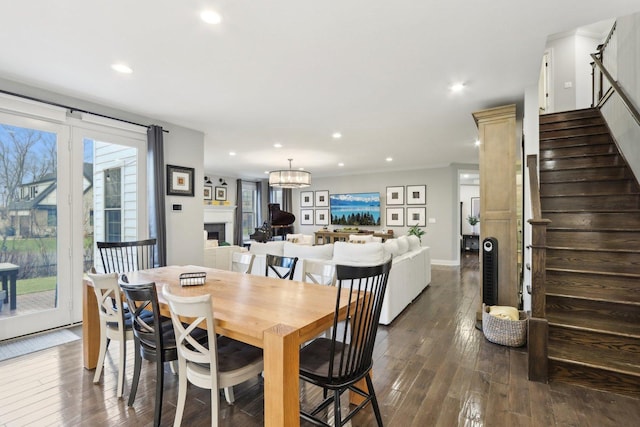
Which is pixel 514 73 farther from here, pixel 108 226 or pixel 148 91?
pixel 108 226

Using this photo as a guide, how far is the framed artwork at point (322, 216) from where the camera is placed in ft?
33.4

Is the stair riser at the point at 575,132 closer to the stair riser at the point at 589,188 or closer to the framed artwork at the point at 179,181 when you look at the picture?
the stair riser at the point at 589,188

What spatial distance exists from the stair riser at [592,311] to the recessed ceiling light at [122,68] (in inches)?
176

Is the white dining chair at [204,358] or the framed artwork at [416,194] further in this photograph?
the framed artwork at [416,194]

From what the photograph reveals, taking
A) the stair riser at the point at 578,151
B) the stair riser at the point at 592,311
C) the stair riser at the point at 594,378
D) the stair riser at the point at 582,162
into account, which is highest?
the stair riser at the point at 578,151

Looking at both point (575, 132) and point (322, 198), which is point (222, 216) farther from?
point (575, 132)

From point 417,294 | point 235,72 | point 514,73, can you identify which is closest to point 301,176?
point 417,294

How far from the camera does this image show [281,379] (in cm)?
137

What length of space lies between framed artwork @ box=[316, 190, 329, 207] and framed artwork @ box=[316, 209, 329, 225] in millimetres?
200

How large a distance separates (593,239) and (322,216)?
7606mm

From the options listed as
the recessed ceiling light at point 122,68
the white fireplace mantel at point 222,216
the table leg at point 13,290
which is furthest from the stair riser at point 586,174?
the white fireplace mantel at point 222,216

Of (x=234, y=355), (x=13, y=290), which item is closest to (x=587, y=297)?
(x=234, y=355)

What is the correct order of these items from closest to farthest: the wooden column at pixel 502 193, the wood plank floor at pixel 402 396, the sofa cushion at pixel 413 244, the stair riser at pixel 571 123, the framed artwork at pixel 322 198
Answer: the wood plank floor at pixel 402 396
the wooden column at pixel 502 193
the stair riser at pixel 571 123
the sofa cushion at pixel 413 244
the framed artwork at pixel 322 198

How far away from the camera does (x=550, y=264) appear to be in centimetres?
310
